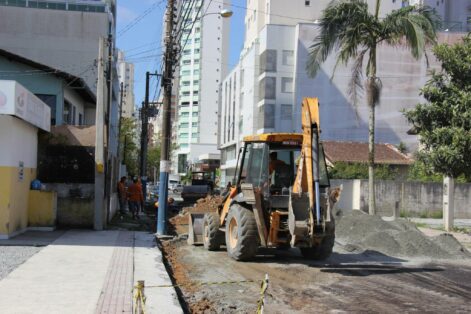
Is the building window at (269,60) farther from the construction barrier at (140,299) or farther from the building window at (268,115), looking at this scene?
the construction barrier at (140,299)

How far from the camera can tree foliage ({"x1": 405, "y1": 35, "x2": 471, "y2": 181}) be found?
1806 cm

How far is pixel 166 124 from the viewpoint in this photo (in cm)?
1864

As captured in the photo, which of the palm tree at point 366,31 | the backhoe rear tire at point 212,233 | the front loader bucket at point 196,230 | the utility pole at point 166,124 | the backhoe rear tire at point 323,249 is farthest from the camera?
the palm tree at point 366,31

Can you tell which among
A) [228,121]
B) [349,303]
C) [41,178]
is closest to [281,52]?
[228,121]

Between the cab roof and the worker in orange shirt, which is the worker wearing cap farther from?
the worker in orange shirt

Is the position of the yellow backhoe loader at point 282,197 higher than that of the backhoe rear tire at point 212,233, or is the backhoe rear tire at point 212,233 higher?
the yellow backhoe loader at point 282,197

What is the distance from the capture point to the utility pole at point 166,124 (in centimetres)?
1805

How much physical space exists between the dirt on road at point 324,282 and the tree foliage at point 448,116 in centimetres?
437

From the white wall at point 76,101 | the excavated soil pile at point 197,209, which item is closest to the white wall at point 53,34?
the white wall at point 76,101

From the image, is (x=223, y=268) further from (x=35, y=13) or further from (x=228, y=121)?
(x=228, y=121)

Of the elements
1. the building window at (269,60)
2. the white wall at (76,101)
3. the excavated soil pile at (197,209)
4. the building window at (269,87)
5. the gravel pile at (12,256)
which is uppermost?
the building window at (269,60)

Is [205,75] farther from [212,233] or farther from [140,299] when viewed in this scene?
[140,299]

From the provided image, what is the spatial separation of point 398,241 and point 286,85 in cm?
5193

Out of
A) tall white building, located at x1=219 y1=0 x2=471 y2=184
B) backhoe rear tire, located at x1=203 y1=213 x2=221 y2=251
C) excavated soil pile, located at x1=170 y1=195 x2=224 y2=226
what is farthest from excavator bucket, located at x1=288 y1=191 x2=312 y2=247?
tall white building, located at x1=219 y1=0 x2=471 y2=184
